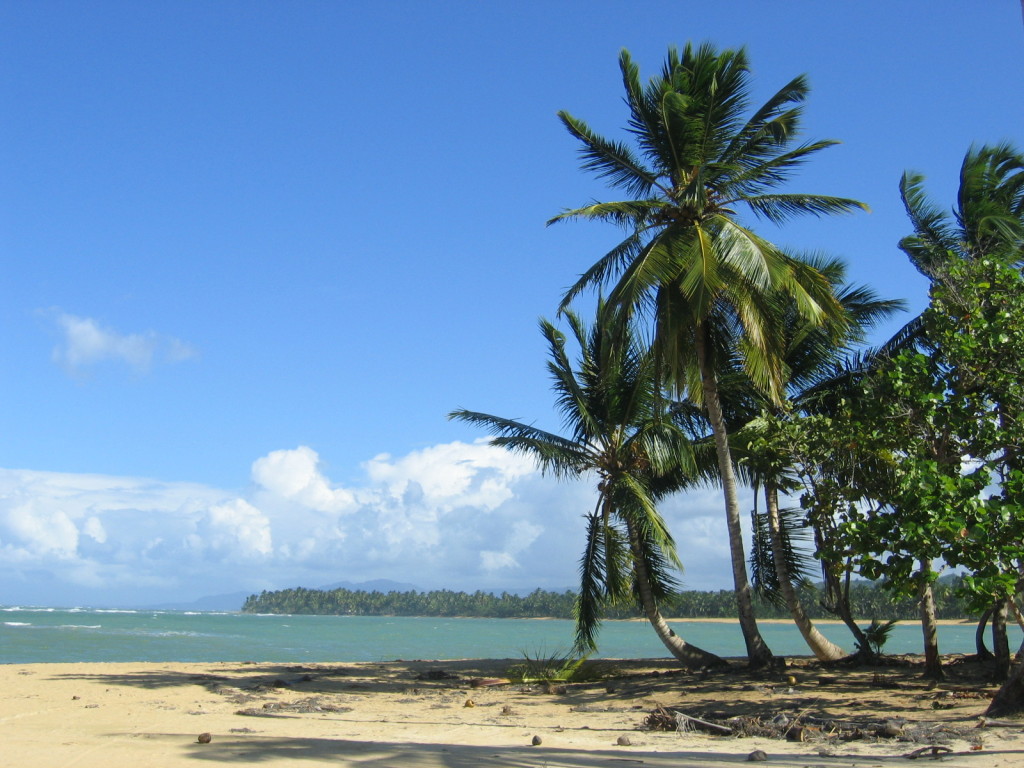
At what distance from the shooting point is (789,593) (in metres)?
16.1

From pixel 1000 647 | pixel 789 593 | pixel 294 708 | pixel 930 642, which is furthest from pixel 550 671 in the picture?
pixel 1000 647

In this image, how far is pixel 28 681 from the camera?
1612 centimetres

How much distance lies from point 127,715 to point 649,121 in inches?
491

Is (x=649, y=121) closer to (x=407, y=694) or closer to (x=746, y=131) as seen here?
(x=746, y=131)

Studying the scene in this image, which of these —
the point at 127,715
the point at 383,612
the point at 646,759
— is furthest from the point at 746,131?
the point at 383,612

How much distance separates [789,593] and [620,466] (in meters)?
4.07

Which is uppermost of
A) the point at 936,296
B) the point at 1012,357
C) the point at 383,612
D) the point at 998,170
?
the point at 998,170

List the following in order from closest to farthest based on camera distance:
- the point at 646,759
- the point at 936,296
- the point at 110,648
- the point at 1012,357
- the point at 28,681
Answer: the point at 646,759 < the point at 1012,357 < the point at 936,296 < the point at 28,681 < the point at 110,648


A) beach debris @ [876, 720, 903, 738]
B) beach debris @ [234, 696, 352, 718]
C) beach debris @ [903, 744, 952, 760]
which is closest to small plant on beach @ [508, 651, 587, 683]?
beach debris @ [234, 696, 352, 718]

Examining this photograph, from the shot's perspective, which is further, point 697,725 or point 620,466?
point 620,466

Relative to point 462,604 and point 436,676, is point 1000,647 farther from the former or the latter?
point 462,604

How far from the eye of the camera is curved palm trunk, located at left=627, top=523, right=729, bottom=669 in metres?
17.1

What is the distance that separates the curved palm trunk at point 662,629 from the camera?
1709 cm

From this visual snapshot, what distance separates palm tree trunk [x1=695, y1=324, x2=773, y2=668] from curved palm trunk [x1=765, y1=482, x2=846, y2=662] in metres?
0.87
